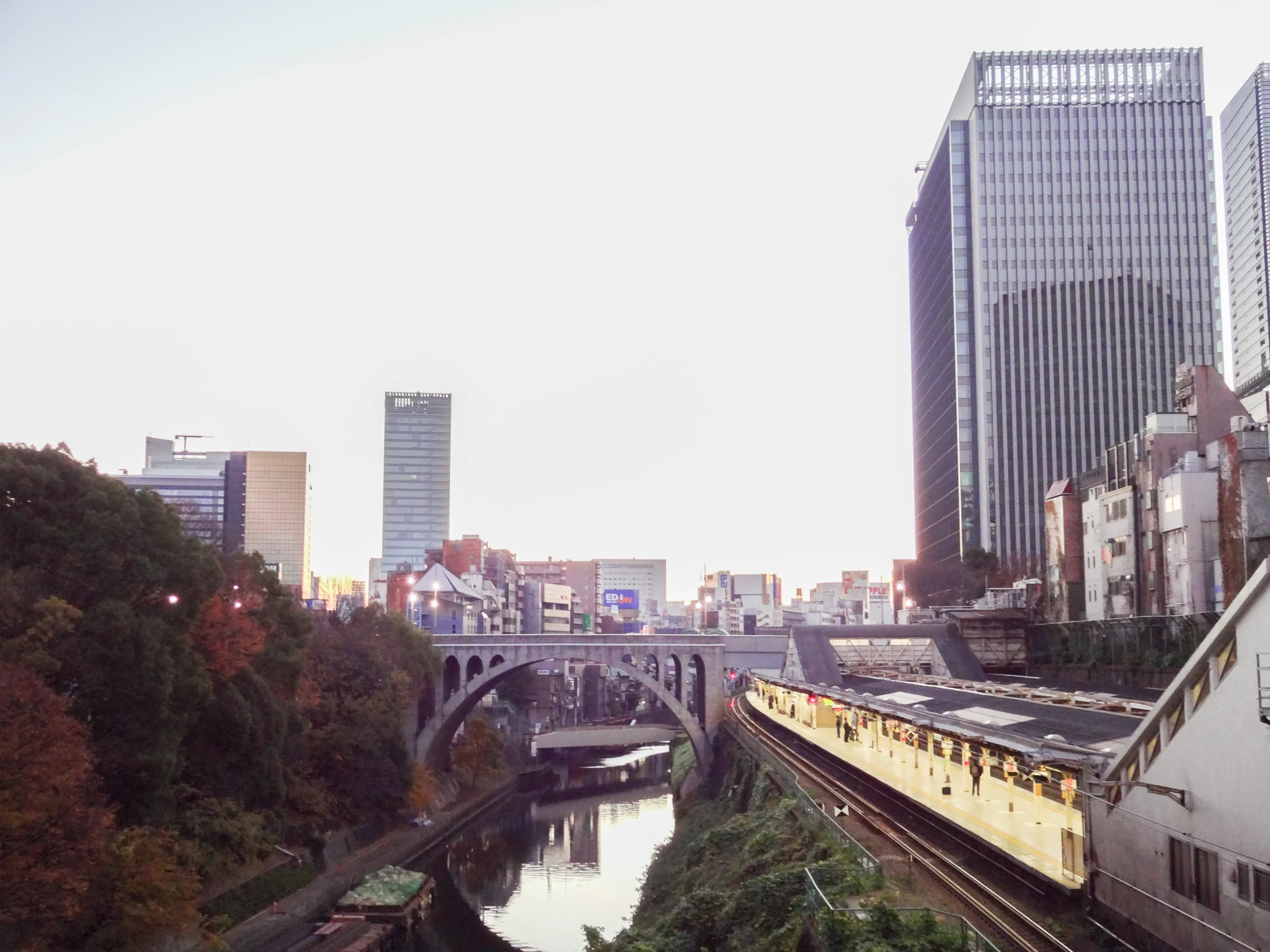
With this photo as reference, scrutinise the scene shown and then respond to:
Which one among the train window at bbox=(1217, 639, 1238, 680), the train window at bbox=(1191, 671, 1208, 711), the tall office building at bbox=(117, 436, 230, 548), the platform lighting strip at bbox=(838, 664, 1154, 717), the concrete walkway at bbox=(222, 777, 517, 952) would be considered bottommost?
the concrete walkway at bbox=(222, 777, 517, 952)

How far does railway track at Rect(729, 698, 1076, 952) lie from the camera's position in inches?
626

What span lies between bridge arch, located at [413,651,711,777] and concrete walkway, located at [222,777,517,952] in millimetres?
5636

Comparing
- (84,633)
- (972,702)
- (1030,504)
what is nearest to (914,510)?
(1030,504)

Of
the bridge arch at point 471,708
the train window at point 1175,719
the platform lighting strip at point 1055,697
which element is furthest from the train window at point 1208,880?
the bridge arch at point 471,708

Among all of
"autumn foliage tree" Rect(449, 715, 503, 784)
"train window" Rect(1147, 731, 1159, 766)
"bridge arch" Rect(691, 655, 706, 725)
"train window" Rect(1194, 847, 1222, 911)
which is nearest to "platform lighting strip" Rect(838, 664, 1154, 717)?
"train window" Rect(1147, 731, 1159, 766)

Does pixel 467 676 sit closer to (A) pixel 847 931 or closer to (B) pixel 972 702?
(B) pixel 972 702

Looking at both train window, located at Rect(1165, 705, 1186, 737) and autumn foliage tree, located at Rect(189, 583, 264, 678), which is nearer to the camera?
train window, located at Rect(1165, 705, 1186, 737)

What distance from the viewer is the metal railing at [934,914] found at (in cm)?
1435

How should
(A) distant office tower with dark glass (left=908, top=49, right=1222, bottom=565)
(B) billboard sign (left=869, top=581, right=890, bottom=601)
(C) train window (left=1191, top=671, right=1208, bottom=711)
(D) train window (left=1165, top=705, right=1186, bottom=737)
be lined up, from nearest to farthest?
1. (C) train window (left=1191, top=671, right=1208, bottom=711)
2. (D) train window (left=1165, top=705, right=1186, bottom=737)
3. (A) distant office tower with dark glass (left=908, top=49, right=1222, bottom=565)
4. (B) billboard sign (left=869, top=581, right=890, bottom=601)

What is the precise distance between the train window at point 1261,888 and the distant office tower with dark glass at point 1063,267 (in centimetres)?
9523

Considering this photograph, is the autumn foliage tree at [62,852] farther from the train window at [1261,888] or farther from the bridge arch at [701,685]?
the bridge arch at [701,685]

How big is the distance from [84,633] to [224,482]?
156491 millimetres

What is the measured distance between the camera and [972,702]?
34.8 m

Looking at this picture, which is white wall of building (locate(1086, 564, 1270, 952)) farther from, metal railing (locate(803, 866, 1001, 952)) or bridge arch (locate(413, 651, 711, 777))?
bridge arch (locate(413, 651, 711, 777))
